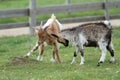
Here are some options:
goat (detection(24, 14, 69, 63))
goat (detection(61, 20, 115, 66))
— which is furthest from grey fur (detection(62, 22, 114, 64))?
goat (detection(24, 14, 69, 63))

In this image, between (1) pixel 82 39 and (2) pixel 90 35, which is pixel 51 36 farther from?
(2) pixel 90 35

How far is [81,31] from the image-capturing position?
1092 cm

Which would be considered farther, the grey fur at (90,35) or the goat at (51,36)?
the goat at (51,36)

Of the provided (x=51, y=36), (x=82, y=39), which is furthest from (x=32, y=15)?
(x=82, y=39)

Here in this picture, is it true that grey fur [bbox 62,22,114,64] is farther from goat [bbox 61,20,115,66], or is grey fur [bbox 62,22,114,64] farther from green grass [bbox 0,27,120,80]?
green grass [bbox 0,27,120,80]

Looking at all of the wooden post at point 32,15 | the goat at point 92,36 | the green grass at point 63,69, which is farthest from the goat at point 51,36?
the wooden post at point 32,15

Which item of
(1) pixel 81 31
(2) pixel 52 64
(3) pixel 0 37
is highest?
(1) pixel 81 31

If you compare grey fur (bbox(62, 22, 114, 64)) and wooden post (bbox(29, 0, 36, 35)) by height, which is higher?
grey fur (bbox(62, 22, 114, 64))

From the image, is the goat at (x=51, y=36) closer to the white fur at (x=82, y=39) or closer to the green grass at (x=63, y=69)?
the white fur at (x=82, y=39)

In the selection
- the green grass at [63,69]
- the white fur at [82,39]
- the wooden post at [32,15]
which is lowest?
the wooden post at [32,15]

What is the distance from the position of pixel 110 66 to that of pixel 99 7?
358 inches

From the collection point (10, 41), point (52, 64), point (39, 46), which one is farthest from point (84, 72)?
point (10, 41)

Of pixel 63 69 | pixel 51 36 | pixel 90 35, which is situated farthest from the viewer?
pixel 51 36

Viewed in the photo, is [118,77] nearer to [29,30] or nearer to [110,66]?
[110,66]
